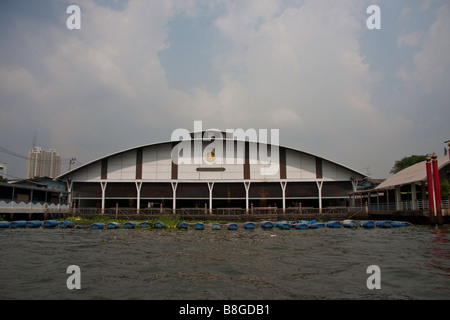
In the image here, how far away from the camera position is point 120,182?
42.5m

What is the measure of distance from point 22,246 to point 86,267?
25.3ft

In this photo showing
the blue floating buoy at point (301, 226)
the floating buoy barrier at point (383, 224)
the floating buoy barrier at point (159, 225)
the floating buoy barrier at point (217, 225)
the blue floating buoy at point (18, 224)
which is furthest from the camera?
the blue floating buoy at point (18, 224)

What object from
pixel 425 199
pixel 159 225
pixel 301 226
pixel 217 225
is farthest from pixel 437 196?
pixel 159 225

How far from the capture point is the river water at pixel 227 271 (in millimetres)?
8094

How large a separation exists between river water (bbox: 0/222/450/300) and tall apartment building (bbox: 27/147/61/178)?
120349 mm

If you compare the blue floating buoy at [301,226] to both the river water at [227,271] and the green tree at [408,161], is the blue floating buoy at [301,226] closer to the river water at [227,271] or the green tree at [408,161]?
the river water at [227,271]

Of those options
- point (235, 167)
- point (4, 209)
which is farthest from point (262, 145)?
point (4, 209)

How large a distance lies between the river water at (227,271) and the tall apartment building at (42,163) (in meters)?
120

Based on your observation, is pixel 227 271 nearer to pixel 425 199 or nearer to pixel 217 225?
pixel 217 225

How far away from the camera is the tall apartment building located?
120 meters

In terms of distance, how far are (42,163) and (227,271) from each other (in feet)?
443

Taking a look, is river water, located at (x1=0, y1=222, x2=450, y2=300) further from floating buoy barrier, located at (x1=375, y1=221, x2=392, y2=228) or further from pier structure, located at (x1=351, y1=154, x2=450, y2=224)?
floating buoy barrier, located at (x1=375, y1=221, x2=392, y2=228)

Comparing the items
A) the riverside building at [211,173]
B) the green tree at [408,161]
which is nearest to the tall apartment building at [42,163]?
the riverside building at [211,173]
